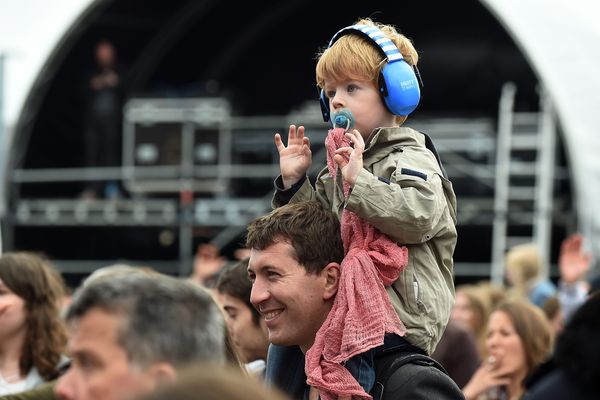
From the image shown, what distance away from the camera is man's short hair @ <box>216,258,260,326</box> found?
5285 mm

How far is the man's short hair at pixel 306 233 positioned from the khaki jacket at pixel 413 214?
0.27 ft

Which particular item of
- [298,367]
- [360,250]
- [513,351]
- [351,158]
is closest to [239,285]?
Answer: [298,367]

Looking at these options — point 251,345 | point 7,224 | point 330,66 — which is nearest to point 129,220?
point 7,224

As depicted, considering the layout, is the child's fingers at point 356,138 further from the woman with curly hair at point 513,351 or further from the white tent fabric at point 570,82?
the white tent fabric at point 570,82

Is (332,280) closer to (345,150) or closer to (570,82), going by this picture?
(345,150)

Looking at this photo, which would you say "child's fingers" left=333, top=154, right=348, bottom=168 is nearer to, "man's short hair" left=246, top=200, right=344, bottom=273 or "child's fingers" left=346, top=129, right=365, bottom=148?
"child's fingers" left=346, top=129, right=365, bottom=148

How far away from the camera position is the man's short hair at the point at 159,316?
2773 mm

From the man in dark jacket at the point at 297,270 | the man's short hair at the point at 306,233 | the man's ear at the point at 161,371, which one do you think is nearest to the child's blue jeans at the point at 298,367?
the man in dark jacket at the point at 297,270

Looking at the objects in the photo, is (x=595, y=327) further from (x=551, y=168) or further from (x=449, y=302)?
(x=551, y=168)

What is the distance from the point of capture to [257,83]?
61.4ft

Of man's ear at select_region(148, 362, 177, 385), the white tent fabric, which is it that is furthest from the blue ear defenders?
the white tent fabric

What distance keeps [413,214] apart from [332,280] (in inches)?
14.7

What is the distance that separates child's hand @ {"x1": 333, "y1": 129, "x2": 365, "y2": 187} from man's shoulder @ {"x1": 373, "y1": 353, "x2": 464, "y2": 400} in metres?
0.51

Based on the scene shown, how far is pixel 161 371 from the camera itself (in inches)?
108
